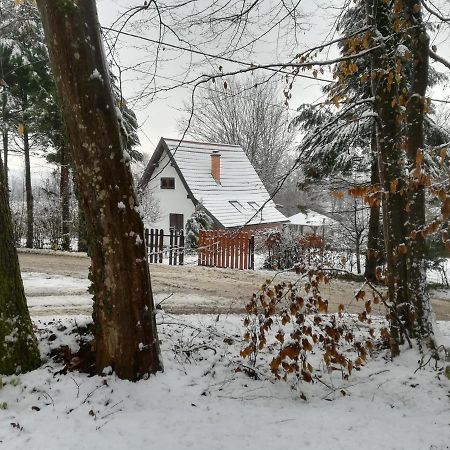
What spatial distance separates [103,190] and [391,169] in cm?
304

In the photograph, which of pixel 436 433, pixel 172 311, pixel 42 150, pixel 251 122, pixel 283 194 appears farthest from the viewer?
pixel 283 194

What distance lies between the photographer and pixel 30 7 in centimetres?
557

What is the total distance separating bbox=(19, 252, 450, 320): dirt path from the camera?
6941 mm

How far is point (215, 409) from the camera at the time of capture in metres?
3.32

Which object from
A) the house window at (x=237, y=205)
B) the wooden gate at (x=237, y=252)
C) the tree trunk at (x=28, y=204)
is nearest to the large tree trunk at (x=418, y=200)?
the wooden gate at (x=237, y=252)

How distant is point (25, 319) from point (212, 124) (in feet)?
104

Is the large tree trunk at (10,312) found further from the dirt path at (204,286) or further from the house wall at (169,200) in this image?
the house wall at (169,200)

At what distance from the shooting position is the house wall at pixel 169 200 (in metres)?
23.2

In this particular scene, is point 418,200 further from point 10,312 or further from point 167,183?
point 167,183

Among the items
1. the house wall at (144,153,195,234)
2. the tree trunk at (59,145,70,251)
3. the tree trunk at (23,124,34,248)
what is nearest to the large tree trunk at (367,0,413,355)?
the tree trunk at (59,145,70,251)

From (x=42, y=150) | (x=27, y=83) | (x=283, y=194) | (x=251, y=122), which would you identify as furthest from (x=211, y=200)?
(x=283, y=194)

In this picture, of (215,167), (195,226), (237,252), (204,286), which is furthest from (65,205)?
(215,167)

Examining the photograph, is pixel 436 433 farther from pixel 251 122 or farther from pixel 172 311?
pixel 251 122

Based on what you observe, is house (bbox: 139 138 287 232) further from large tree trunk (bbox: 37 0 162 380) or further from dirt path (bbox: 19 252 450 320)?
large tree trunk (bbox: 37 0 162 380)
